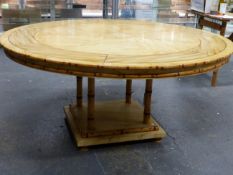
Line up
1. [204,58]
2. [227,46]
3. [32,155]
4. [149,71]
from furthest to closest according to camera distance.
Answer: [32,155], [227,46], [204,58], [149,71]

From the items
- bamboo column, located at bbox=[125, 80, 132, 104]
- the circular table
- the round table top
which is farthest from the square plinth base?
the round table top

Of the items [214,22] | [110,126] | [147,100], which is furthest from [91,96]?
[214,22]

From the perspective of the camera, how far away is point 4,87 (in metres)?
2.78

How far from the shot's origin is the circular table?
1.25 m

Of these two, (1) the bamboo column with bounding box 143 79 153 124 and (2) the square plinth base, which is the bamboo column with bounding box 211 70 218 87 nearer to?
(2) the square plinth base

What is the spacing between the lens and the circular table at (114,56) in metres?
1.25

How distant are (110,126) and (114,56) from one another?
738 millimetres

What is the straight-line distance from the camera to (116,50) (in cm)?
146

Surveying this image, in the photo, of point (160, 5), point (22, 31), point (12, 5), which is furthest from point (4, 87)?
point (160, 5)

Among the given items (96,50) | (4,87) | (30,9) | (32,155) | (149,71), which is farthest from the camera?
(30,9)

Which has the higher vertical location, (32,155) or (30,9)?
(30,9)

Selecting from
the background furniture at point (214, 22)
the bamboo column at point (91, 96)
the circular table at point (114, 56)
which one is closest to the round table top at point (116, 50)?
the circular table at point (114, 56)

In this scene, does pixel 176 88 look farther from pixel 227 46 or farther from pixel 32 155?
pixel 32 155

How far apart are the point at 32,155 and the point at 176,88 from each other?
1.60m
